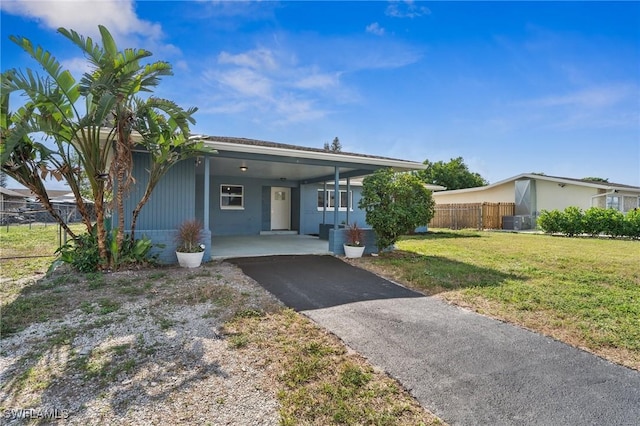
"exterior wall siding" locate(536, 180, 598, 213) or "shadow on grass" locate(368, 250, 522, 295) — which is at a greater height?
"exterior wall siding" locate(536, 180, 598, 213)

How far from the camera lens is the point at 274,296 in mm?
5281

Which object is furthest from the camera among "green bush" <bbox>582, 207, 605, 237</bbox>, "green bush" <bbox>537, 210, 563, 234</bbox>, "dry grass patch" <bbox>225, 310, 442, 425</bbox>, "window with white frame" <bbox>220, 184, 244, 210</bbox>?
"green bush" <bbox>537, 210, 563, 234</bbox>

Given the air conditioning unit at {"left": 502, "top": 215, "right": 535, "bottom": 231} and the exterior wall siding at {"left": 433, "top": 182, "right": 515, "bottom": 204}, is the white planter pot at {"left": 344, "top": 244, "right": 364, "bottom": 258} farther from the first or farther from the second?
the exterior wall siding at {"left": 433, "top": 182, "right": 515, "bottom": 204}

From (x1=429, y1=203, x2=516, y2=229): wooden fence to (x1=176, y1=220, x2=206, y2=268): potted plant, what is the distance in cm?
1691

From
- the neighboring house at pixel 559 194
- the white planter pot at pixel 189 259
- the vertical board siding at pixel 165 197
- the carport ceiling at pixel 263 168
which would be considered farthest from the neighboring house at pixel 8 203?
the neighboring house at pixel 559 194

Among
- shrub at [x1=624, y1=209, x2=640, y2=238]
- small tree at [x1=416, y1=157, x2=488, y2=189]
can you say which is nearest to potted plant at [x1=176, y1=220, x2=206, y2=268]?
shrub at [x1=624, y1=209, x2=640, y2=238]

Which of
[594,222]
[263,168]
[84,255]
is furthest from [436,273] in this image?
[594,222]

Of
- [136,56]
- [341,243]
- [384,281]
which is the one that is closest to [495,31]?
[341,243]

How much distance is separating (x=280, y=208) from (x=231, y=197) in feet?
8.19

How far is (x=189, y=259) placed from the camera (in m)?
7.27

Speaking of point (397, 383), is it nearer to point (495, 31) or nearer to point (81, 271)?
point (81, 271)

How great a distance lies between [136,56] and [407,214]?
22.4ft

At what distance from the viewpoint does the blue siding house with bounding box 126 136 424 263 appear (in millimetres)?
8125

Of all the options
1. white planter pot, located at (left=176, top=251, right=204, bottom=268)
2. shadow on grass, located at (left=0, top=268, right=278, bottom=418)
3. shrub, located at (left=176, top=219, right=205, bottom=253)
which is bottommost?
shadow on grass, located at (left=0, top=268, right=278, bottom=418)
